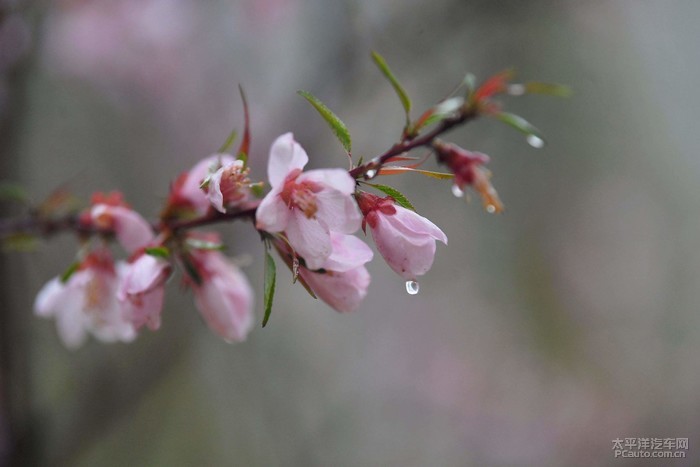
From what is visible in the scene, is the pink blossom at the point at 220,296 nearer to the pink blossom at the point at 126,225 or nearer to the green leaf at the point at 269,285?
the pink blossom at the point at 126,225

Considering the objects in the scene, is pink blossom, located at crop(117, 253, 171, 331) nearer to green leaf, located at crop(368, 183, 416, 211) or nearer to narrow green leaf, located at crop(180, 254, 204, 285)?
narrow green leaf, located at crop(180, 254, 204, 285)

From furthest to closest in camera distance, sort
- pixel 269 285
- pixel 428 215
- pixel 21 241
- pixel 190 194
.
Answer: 1. pixel 428 215
2. pixel 21 241
3. pixel 190 194
4. pixel 269 285

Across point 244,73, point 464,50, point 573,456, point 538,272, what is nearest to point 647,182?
point 538,272

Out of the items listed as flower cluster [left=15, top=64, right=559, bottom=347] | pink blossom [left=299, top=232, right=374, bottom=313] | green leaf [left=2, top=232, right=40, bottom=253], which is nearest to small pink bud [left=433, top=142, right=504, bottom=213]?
flower cluster [left=15, top=64, right=559, bottom=347]

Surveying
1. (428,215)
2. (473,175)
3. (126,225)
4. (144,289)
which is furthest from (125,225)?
(428,215)

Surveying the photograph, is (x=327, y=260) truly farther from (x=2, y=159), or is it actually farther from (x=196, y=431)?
(x=196, y=431)

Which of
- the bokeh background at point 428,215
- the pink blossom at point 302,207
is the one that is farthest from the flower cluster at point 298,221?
the bokeh background at point 428,215

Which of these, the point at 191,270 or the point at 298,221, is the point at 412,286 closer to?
the point at 298,221
